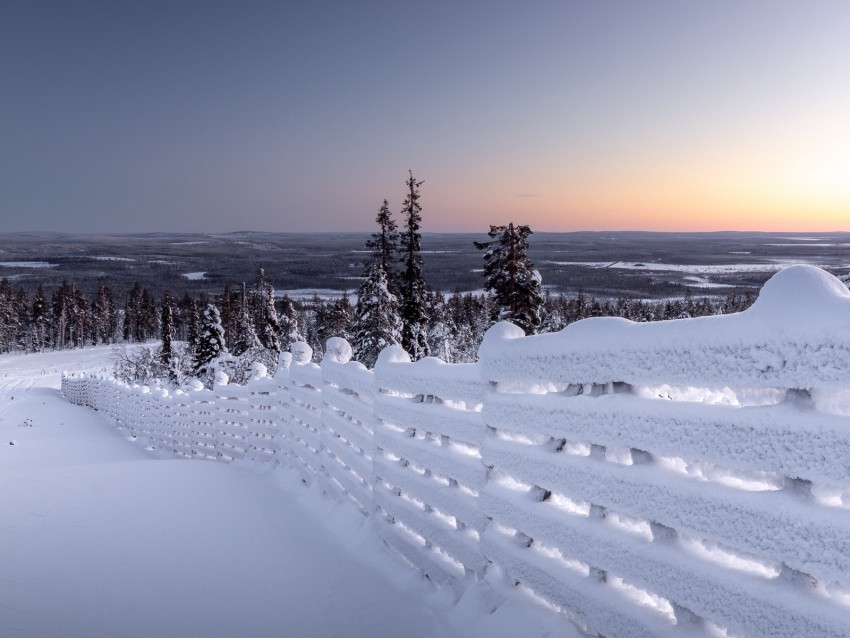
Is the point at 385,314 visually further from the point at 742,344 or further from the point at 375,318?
the point at 742,344

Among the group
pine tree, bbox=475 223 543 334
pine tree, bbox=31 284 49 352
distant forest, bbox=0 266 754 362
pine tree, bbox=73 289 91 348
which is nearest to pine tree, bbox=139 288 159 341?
distant forest, bbox=0 266 754 362

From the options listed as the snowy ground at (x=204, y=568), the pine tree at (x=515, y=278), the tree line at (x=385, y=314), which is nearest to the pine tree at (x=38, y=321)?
the tree line at (x=385, y=314)

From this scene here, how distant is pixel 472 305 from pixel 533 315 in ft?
277

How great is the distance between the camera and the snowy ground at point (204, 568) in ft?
11.9

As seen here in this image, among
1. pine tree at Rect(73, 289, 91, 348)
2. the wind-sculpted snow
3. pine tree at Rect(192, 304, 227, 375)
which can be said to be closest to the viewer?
the wind-sculpted snow

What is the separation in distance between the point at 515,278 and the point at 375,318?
9.07 metres

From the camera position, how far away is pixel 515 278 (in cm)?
3077

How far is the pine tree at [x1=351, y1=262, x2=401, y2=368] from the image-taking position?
117 ft

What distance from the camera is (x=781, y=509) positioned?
186 centimetres

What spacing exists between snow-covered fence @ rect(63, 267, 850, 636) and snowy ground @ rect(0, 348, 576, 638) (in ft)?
1.04

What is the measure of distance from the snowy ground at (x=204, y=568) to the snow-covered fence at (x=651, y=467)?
317mm

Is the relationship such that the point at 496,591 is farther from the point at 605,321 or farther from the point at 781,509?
the point at 781,509

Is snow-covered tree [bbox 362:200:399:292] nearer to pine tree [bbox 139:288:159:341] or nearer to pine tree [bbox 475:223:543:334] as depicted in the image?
pine tree [bbox 475:223:543:334]

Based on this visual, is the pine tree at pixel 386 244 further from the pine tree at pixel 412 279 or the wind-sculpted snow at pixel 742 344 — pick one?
the wind-sculpted snow at pixel 742 344
